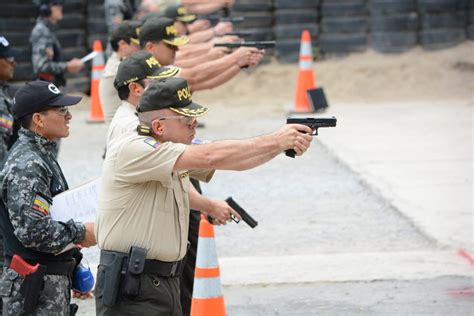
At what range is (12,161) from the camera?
4.83m

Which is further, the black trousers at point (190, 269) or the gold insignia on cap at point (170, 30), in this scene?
the gold insignia on cap at point (170, 30)

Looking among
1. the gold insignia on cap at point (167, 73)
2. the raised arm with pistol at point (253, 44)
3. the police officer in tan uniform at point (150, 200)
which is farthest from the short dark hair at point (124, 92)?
the raised arm with pistol at point (253, 44)

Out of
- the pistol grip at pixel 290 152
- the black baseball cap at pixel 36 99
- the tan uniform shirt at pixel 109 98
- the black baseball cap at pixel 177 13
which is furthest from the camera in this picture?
the black baseball cap at pixel 177 13

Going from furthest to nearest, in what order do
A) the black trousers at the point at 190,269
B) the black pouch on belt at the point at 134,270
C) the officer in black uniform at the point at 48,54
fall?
the officer in black uniform at the point at 48,54
the black trousers at the point at 190,269
the black pouch on belt at the point at 134,270

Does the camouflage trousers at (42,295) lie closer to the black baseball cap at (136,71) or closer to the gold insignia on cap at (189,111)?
the gold insignia on cap at (189,111)

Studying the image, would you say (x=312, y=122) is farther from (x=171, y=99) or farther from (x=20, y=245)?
(x=20, y=245)

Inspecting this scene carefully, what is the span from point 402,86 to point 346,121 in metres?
3.14

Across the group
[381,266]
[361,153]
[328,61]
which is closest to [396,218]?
[381,266]

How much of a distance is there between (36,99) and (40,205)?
23.5 inches

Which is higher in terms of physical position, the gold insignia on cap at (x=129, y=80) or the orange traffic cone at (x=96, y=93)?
the gold insignia on cap at (x=129, y=80)

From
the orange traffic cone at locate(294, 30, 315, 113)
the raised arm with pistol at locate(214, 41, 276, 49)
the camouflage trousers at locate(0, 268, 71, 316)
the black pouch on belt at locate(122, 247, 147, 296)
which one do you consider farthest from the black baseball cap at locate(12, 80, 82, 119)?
the orange traffic cone at locate(294, 30, 315, 113)

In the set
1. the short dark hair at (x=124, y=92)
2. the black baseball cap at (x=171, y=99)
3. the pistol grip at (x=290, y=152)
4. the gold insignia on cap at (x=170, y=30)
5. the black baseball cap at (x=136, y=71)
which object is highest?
→ the black baseball cap at (x=171, y=99)

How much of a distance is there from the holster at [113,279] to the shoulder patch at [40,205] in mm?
412

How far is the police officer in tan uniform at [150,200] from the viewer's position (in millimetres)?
4566
